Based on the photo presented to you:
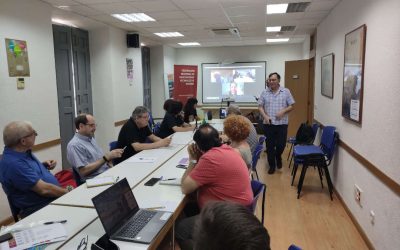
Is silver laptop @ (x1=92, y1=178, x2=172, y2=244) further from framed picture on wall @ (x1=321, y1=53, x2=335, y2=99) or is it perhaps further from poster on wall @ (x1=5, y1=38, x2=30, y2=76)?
framed picture on wall @ (x1=321, y1=53, x2=335, y2=99)

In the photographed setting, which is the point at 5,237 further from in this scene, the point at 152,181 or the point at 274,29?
the point at 274,29

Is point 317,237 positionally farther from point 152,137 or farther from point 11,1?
point 11,1

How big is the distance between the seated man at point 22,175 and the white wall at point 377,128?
8.48 ft

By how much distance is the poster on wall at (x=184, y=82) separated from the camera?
7.88 m

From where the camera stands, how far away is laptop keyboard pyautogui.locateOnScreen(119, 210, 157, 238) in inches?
66.5

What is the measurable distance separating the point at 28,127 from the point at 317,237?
2.80 metres

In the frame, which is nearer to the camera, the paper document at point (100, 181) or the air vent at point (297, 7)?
the paper document at point (100, 181)

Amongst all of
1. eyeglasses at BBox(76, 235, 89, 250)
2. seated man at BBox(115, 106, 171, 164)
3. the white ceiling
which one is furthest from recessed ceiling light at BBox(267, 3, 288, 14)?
eyeglasses at BBox(76, 235, 89, 250)

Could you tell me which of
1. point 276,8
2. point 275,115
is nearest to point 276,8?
point 276,8

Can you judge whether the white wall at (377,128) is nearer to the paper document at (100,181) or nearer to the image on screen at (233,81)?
the paper document at (100,181)

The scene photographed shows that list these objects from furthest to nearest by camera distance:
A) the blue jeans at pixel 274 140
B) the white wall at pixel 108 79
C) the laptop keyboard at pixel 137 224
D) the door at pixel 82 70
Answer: the white wall at pixel 108 79 < the door at pixel 82 70 < the blue jeans at pixel 274 140 < the laptop keyboard at pixel 137 224

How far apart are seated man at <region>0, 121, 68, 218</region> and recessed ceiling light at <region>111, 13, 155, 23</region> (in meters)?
3.31

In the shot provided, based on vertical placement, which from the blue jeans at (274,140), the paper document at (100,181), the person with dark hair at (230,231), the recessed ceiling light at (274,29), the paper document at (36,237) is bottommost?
the blue jeans at (274,140)

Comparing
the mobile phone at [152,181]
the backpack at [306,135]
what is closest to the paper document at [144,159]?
the mobile phone at [152,181]
